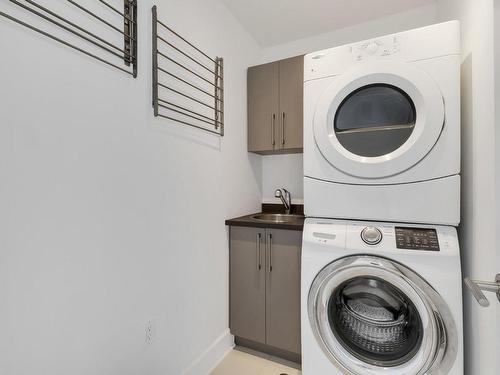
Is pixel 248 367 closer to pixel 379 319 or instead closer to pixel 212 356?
pixel 212 356

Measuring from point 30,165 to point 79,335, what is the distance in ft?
2.09

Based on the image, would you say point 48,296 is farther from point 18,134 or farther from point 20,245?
point 18,134

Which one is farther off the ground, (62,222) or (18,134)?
(18,134)

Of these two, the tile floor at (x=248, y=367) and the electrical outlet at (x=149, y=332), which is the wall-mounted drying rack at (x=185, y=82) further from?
the tile floor at (x=248, y=367)

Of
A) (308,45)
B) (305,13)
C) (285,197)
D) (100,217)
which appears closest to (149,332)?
(100,217)

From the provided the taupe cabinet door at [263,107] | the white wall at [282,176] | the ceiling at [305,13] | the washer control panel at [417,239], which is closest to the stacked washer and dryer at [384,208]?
the washer control panel at [417,239]

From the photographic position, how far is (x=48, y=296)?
0.85 m

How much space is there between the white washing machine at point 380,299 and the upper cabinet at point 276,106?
33.5 inches

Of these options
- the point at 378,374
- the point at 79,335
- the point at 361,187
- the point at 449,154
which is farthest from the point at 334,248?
the point at 79,335

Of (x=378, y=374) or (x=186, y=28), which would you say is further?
(x=186, y=28)

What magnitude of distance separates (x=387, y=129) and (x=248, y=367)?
1.70 meters

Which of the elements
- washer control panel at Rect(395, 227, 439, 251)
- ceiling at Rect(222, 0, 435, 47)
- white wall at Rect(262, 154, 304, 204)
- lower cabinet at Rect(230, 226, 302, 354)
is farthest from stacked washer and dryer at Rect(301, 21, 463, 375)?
white wall at Rect(262, 154, 304, 204)

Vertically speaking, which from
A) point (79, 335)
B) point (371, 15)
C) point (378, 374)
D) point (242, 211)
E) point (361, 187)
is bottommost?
point (378, 374)

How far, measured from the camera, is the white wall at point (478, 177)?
0.92 m
